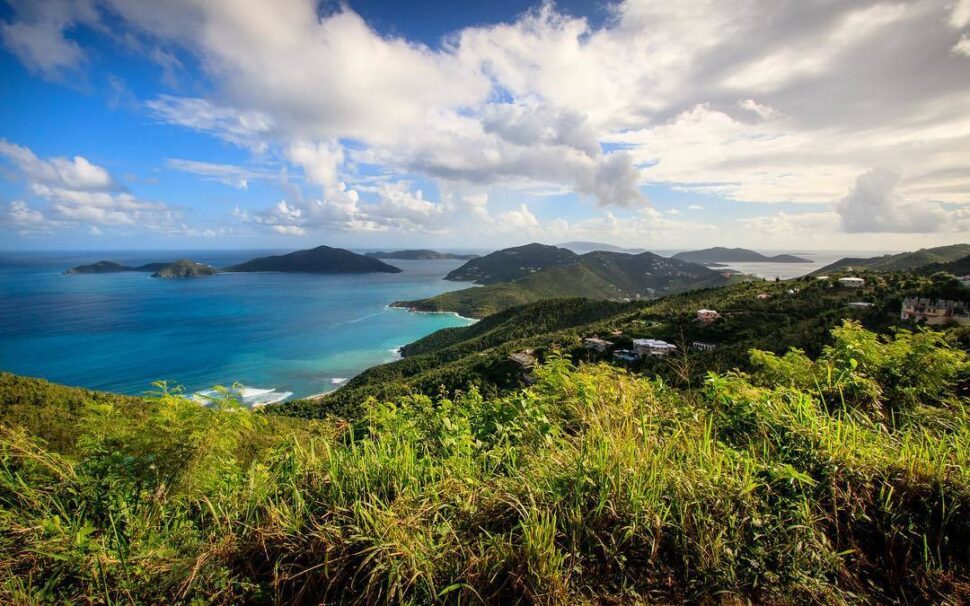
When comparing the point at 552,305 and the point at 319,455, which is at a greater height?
the point at 319,455

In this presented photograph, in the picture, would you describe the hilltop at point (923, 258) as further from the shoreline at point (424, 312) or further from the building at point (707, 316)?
the shoreline at point (424, 312)

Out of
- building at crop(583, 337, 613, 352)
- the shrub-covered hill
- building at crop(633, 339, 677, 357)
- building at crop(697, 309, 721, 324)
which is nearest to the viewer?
the shrub-covered hill

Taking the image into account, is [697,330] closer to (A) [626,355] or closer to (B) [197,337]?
(A) [626,355]

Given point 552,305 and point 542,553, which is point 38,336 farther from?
point 542,553

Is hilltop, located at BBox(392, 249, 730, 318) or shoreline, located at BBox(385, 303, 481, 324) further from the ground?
hilltop, located at BBox(392, 249, 730, 318)

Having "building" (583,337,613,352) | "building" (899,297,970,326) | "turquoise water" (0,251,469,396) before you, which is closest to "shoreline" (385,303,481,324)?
"turquoise water" (0,251,469,396)

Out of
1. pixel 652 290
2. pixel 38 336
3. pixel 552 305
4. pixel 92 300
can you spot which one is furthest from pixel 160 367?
pixel 652 290

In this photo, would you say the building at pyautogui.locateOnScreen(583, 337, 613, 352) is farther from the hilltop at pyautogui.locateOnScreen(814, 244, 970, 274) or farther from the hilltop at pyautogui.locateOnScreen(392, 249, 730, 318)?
the hilltop at pyautogui.locateOnScreen(814, 244, 970, 274)
